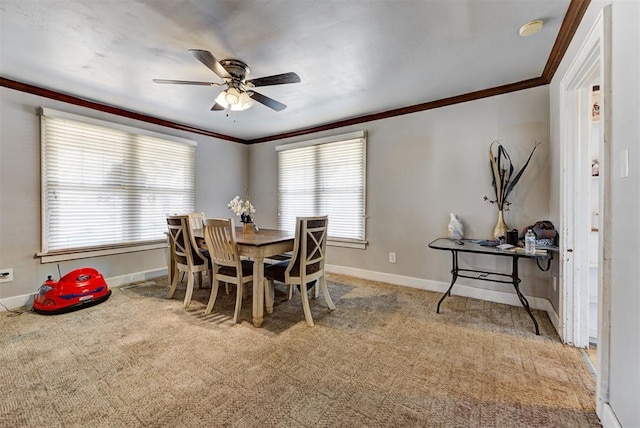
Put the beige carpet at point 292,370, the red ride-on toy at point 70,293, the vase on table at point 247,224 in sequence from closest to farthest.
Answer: the beige carpet at point 292,370, the red ride-on toy at point 70,293, the vase on table at point 247,224

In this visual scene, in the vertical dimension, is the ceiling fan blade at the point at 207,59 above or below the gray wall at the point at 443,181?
above

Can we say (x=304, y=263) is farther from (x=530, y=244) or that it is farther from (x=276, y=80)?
(x=530, y=244)

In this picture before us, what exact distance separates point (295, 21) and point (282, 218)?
3.55m

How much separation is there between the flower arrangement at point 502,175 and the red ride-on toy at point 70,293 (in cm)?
449

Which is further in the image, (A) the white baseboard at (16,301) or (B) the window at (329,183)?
(B) the window at (329,183)

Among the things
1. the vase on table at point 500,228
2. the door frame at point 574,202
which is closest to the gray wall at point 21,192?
the vase on table at point 500,228

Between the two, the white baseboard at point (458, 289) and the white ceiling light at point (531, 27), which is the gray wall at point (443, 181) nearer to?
the white baseboard at point (458, 289)

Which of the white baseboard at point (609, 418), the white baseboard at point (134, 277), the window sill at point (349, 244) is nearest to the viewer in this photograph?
the white baseboard at point (609, 418)

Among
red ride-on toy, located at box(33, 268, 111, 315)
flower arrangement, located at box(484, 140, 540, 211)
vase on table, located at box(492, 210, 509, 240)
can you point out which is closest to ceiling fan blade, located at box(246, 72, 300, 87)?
flower arrangement, located at box(484, 140, 540, 211)

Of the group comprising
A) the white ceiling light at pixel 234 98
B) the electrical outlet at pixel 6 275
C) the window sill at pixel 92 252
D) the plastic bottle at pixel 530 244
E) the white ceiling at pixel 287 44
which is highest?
the white ceiling at pixel 287 44

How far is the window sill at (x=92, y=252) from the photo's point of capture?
321cm

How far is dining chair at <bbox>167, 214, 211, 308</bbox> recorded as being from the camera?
9.83 ft

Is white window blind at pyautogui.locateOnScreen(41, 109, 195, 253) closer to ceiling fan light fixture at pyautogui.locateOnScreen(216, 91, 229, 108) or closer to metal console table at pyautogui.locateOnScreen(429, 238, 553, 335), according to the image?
ceiling fan light fixture at pyautogui.locateOnScreen(216, 91, 229, 108)

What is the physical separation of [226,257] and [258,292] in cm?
49
